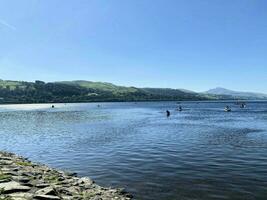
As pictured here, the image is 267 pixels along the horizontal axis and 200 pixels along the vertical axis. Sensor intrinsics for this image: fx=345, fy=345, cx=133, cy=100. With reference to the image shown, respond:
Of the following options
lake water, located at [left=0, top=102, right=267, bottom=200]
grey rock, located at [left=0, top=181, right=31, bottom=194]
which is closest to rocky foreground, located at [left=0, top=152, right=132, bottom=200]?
grey rock, located at [left=0, top=181, right=31, bottom=194]

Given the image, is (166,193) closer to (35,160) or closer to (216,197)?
(216,197)

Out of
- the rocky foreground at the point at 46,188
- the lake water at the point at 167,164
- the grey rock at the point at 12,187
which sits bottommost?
the lake water at the point at 167,164

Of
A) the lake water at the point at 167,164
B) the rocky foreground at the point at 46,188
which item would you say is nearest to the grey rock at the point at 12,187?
the rocky foreground at the point at 46,188

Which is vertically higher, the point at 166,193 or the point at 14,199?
the point at 14,199

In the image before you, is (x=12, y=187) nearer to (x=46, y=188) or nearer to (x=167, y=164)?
(x=46, y=188)

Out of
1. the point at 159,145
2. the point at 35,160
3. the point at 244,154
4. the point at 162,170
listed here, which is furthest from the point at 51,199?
the point at 159,145

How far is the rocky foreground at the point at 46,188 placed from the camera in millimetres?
19016

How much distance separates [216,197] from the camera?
23.4 meters

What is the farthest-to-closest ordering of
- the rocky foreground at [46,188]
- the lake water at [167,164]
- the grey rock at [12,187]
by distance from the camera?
the lake water at [167,164] < the grey rock at [12,187] < the rocky foreground at [46,188]

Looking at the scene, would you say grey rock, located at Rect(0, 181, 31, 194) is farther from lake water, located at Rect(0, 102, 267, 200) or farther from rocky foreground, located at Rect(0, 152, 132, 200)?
lake water, located at Rect(0, 102, 267, 200)

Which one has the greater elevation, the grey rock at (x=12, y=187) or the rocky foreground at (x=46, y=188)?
the grey rock at (x=12, y=187)

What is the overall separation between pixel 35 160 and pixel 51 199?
2132 centimetres

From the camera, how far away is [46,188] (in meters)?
20.8

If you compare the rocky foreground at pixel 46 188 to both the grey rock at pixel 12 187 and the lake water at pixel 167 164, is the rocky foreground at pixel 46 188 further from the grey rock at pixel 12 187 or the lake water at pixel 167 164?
the lake water at pixel 167 164
